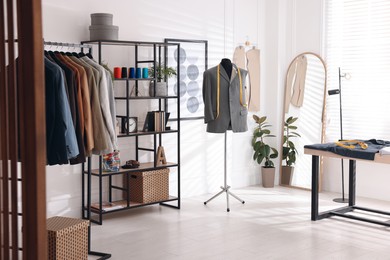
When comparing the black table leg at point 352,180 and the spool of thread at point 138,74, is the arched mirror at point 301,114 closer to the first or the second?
the black table leg at point 352,180

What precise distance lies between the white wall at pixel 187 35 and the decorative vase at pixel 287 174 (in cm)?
36

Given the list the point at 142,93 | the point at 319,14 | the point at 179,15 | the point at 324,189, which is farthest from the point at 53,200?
the point at 319,14

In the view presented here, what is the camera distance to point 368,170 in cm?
676

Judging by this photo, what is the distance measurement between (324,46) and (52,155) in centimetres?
435

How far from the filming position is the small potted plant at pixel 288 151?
23.7ft

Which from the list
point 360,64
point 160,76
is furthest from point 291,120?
point 160,76

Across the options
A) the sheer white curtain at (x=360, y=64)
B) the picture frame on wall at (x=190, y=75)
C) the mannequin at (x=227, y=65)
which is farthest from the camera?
the sheer white curtain at (x=360, y=64)

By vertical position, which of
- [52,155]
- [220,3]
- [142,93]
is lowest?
[52,155]

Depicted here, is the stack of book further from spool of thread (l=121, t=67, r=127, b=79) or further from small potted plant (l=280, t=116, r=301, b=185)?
small potted plant (l=280, t=116, r=301, b=185)

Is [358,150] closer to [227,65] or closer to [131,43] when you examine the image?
[227,65]

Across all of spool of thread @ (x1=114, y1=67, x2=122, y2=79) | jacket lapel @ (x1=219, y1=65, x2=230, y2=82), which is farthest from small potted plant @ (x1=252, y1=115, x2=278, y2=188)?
spool of thread @ (x1=114, y1=67, x2=122, y2=79)

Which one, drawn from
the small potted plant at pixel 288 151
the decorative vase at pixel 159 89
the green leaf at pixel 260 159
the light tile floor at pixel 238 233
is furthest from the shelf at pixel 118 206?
the small potted plant at pixel 288 151

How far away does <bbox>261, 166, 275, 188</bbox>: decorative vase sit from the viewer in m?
7.29

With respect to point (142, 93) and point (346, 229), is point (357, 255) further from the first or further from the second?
point (142, 93)
